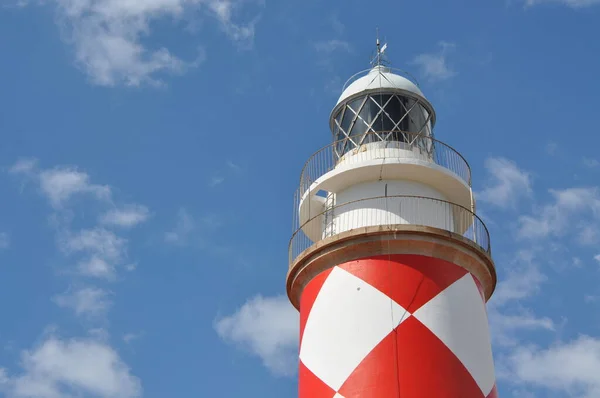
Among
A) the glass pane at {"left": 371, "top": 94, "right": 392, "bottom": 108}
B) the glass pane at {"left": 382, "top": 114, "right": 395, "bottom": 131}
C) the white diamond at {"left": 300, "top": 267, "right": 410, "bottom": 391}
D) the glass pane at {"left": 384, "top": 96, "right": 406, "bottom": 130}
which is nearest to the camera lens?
the white diamond at {"left": 300, "top": 267, "right": 410, "bottom": 391}

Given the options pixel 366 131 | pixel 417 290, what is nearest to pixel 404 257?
pixel 417 290

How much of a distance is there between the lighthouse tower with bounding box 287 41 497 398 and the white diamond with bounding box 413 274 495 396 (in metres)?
0.02

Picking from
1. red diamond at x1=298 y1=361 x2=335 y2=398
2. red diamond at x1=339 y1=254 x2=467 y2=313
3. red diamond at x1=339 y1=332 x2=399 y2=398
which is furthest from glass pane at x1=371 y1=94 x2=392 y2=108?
red diamond at x1=298 y1=361 x2=335 y2=398

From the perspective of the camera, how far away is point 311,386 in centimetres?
1484

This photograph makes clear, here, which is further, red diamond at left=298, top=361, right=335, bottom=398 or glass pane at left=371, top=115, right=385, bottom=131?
glass pane at left=371, top=115, right=385, bottom=131

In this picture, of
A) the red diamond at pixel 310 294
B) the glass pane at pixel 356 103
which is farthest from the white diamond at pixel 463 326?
the glass pane at pixel 356 103

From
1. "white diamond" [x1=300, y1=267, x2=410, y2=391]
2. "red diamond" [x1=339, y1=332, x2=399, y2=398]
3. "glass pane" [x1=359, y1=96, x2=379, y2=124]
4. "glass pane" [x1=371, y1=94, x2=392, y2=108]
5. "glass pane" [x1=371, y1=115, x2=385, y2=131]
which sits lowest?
Result: "red diamond" [x1=339, y1=332, x2=399, y2=398]

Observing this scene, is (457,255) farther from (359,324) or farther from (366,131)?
(366,131)

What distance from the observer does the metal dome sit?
17547 mm

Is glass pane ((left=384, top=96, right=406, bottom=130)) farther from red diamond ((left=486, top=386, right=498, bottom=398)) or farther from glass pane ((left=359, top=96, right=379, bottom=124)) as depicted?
red diamond ((left=486, top=386, right=498, bottom=398))

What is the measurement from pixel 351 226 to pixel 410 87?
351 cm

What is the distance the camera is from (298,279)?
16.2 m

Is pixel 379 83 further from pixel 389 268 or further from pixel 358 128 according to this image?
pixel 389 268

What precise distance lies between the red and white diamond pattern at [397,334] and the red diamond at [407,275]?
2cm
